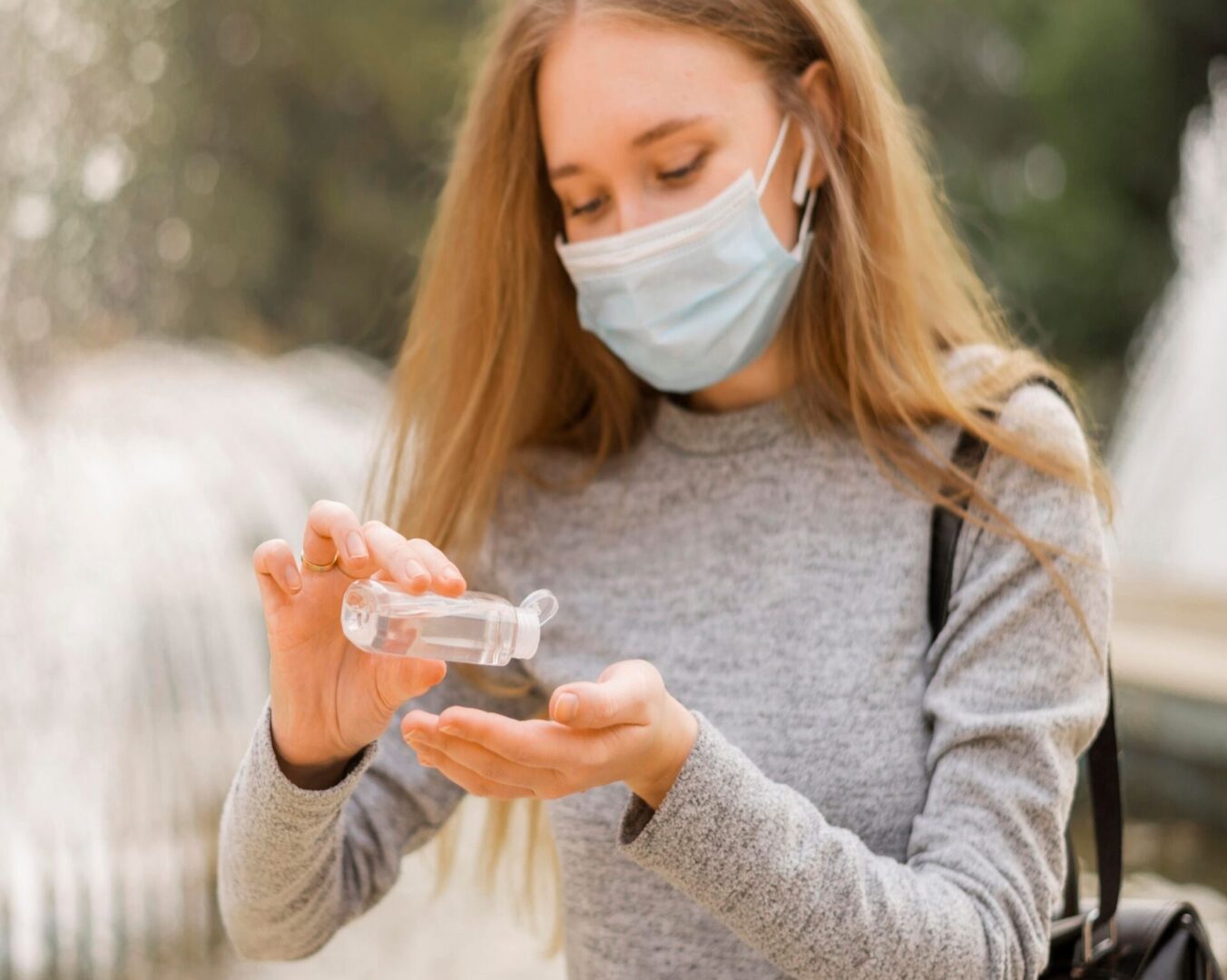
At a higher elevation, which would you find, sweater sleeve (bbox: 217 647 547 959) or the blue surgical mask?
the blue surgical mask

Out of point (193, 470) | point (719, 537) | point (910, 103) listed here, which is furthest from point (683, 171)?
point (910, 103)

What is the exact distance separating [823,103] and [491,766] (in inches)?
40.7

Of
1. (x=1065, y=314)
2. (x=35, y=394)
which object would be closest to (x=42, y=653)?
(x=35, y=394)

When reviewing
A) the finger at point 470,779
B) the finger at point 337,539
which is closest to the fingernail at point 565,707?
the finger at point 470,779

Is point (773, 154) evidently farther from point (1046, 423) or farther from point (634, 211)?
point (1046, 423)

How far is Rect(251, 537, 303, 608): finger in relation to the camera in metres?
1.30

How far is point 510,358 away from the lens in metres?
1.90

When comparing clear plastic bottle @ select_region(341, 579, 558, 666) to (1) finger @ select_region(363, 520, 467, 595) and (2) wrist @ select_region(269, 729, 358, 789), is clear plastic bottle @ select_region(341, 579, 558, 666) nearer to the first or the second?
(1) finger @ select_region(363, 520, 467, 595)

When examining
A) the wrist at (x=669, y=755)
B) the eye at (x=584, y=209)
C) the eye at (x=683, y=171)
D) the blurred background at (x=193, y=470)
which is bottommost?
the blurred background at (x=193, y=470)

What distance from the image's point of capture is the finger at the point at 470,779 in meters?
1.21

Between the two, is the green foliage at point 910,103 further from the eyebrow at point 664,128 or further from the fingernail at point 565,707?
the fingernail at point 565,707

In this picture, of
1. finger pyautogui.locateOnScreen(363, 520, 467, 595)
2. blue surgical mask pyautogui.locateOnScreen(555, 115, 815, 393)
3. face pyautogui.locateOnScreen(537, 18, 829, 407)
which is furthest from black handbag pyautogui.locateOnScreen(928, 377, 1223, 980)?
finger pyautogui.locateOnScreen(363, 520, 467, 595)

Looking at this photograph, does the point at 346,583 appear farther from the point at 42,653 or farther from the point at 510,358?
the point at 42,653

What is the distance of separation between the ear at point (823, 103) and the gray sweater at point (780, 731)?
326mm
